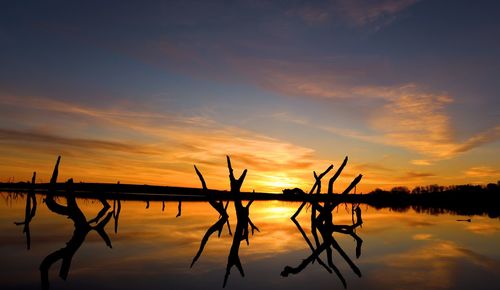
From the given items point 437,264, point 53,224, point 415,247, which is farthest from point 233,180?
point 53,224

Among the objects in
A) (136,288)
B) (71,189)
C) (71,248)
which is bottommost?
(136,288)

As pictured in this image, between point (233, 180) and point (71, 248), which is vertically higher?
point (233, 180)

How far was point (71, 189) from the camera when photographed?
315 inches

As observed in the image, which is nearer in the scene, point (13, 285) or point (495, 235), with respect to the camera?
point (13, 285)

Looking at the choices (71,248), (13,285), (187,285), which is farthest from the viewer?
(187,285)

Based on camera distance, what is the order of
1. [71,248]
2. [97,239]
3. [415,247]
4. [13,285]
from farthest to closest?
[415,247] → [97,239] → [13,285] → [71,248]

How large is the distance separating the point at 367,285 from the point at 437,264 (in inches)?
317

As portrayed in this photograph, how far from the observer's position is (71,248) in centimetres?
794

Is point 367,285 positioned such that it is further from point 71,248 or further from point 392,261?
point 71,248

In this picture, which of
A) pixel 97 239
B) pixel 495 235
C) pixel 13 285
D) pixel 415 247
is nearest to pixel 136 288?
pixel 13 285

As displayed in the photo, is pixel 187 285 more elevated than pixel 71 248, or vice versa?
pixel 71 248

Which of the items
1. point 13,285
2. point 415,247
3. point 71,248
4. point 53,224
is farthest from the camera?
point 53,224

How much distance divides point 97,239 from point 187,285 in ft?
39.4

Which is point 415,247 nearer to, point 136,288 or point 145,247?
point 145,247
